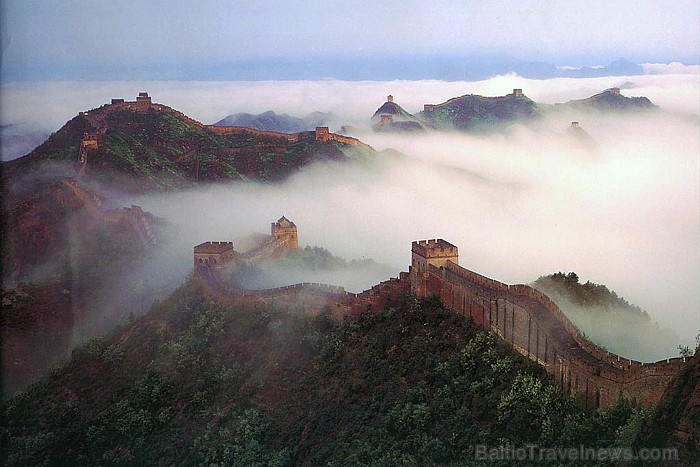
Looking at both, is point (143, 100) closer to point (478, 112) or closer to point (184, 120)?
point (184, 120)

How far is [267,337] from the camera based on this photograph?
1856 centimetres

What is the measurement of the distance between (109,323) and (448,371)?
986cm

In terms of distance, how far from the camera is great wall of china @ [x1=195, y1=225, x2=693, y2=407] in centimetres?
1162

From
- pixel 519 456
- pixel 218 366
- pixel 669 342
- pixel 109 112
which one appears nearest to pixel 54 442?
pixel 218 366

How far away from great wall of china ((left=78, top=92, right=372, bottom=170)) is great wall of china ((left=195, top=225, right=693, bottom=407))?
10245mm

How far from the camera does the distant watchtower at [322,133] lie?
3074 cm

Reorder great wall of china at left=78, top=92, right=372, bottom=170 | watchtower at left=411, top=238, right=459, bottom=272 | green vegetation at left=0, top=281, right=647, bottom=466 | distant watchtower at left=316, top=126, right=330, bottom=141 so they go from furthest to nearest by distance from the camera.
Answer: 1. distant watchtower at left=316, top=126, right=330, bottom=141
2. great wall of china at left=78, top=92, right=372, bottom=170
3. watchtower at left=411, top=238, right=459, bottom=272
4. green vegetation at left=0, top=281, right=647, bottom=466

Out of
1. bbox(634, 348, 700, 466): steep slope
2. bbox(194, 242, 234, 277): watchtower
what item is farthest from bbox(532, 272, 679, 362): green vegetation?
bbox(194, 242, 234, 277): watchtower

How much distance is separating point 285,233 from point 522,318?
36.5ft

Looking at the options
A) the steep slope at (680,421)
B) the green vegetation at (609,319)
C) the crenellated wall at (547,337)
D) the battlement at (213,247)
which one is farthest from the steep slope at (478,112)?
the steep slope at (680,421)

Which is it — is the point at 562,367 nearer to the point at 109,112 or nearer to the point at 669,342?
the point at 669,342

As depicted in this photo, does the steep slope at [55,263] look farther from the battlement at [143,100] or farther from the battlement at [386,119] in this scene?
the battlement at [386,119]

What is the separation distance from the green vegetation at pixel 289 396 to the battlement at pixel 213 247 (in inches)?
43.6

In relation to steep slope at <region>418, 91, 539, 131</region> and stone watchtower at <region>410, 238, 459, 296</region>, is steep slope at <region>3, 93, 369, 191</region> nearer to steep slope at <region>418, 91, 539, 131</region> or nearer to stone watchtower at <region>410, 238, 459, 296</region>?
steep slope at <region>418, 91, 539, 131</region>
